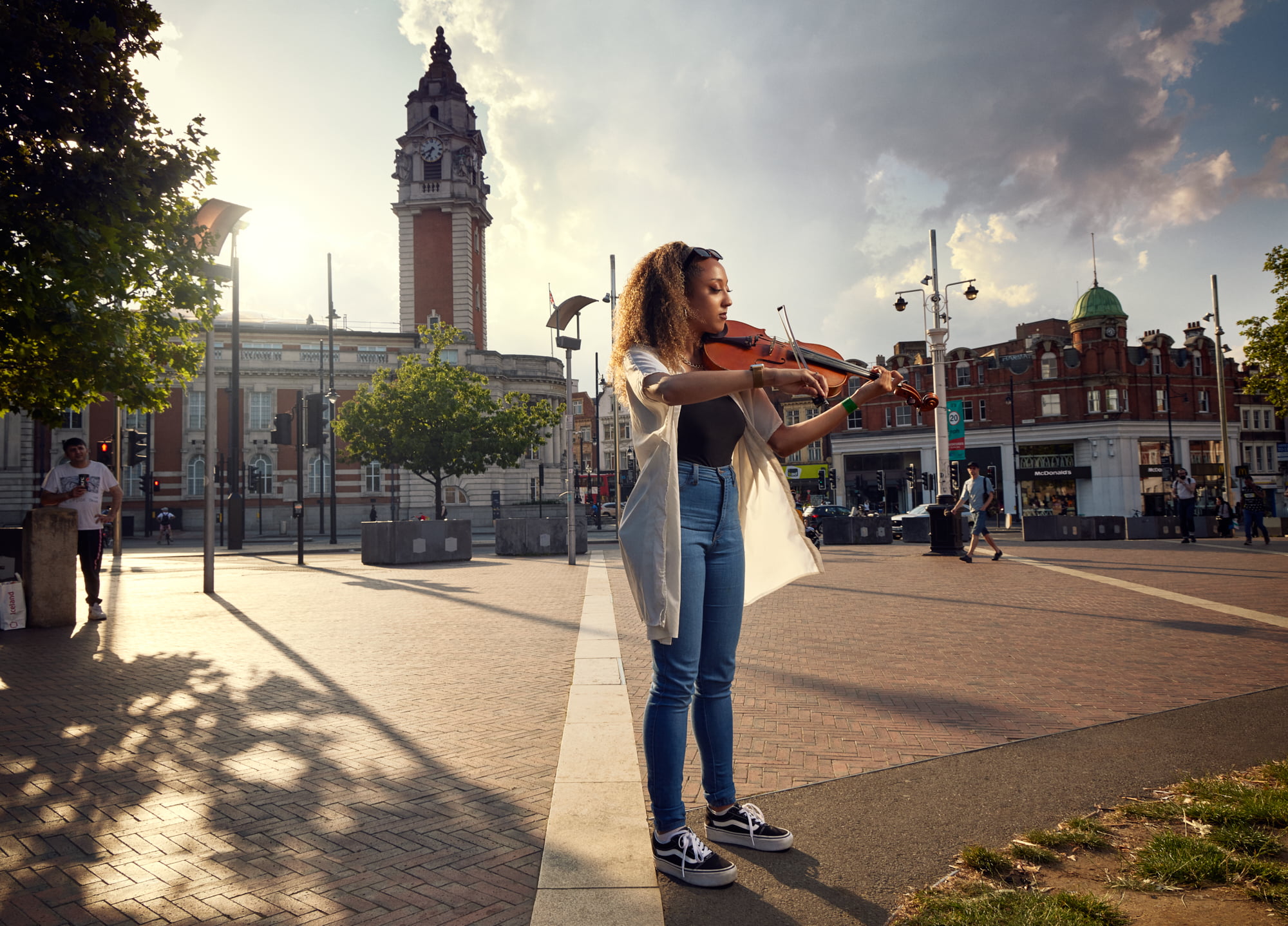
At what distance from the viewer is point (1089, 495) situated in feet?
159

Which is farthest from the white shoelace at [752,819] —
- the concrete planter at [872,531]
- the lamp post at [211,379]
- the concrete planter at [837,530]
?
the concrete planter at [872,531]

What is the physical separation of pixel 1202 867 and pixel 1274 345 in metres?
27.1

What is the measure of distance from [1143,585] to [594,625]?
768cm

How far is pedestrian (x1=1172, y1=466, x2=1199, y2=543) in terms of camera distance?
19641mm

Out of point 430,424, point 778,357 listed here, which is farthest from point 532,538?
point 778,357

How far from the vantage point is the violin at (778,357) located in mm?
3072

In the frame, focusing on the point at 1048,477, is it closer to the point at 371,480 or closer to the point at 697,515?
the point at 371,480

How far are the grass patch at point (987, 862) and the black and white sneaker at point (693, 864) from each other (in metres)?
0.74

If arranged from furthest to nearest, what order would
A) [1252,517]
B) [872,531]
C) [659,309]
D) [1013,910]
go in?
[872,531] < [1252,517] < [659,309] < [1013,910]

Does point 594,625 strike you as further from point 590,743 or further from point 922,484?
point 922,484

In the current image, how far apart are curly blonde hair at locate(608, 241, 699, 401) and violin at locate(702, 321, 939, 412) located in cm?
14

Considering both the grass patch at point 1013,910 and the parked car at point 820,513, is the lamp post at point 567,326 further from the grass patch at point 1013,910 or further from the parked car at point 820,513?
the grass patch at point 1013,910

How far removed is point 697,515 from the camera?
9.04 ft

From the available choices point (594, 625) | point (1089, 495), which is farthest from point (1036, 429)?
point (594, 625)
